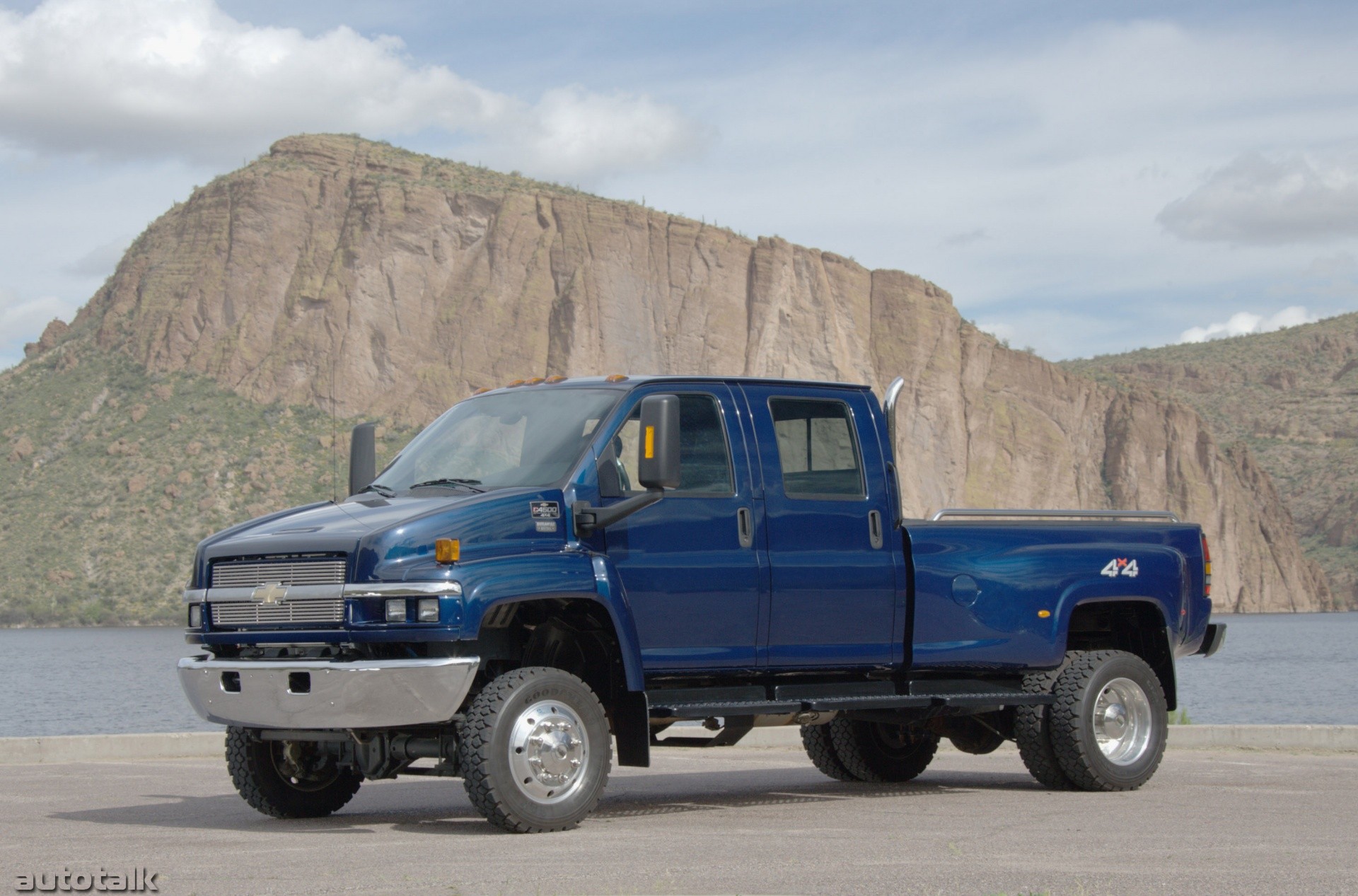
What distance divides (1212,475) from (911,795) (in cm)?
13949

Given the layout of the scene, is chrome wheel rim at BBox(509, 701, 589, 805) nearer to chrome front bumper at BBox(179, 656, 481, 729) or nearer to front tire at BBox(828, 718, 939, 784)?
chrome front bumper at BBox(179, 656, 481, 729)

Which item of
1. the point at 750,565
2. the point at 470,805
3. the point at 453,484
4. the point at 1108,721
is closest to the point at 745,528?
the point at 750,565

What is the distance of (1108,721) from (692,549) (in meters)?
3.54

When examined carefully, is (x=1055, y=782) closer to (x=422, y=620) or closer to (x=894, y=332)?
(x=422, y=620)

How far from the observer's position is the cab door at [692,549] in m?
9.69

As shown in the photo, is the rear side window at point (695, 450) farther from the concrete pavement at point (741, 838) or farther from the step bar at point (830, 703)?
the concrete pavement at point (741, 838)

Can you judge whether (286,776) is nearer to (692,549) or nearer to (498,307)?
(692,549)

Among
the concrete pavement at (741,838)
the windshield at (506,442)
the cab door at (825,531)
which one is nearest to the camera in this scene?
the concrete pavement at (741,838)

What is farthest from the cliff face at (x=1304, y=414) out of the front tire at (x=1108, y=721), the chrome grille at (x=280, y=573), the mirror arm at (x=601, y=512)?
the chrome grille at (x=280, y=573)

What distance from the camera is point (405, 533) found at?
9.00 meters

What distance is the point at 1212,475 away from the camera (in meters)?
145

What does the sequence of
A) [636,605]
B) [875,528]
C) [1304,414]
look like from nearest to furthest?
[636,605] → [875,528] → [1304,414]

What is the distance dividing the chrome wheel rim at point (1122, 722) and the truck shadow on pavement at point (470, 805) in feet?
2.16

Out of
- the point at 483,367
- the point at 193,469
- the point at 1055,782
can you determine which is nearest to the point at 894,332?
the point at 483,367
